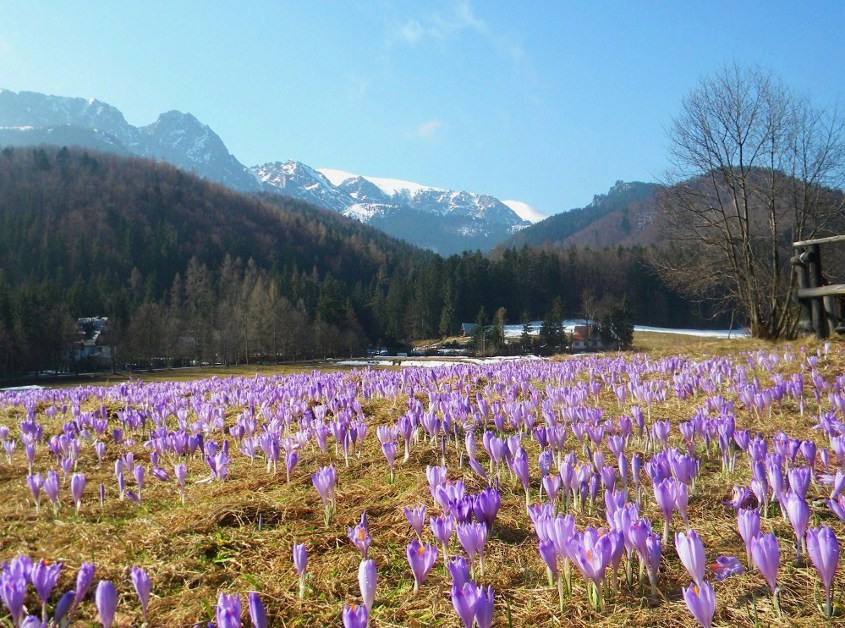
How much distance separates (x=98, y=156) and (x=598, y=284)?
15494 cm

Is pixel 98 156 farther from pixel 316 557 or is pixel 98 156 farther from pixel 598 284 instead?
pixel 316 557

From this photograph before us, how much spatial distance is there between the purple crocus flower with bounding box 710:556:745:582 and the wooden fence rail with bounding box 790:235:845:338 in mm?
8886

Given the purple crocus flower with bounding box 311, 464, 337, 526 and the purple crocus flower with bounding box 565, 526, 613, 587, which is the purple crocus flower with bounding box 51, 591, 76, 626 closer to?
the purple crocus flower with bounding box 311, 464, 337, 526

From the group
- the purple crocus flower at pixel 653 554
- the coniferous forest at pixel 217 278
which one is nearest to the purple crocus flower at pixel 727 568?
the purple crocus flower at pixel 653 554

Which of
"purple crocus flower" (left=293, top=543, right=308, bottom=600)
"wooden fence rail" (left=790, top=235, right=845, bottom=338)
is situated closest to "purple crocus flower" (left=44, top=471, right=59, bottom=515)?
"purple crocus flower" (left=293, top=543, right=308, bottom=600)

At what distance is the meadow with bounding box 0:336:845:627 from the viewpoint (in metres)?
1.63

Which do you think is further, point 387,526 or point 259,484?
point 259,484

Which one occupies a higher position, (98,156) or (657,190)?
(98,156)

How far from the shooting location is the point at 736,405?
5039 mm

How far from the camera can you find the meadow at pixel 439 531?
1630 mm

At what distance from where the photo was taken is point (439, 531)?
1896mm

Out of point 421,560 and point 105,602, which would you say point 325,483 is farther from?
point 105,602

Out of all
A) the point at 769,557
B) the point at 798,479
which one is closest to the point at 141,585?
the point at 769,557

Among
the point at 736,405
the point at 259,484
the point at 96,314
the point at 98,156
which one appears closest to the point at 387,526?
the point at 259,484
